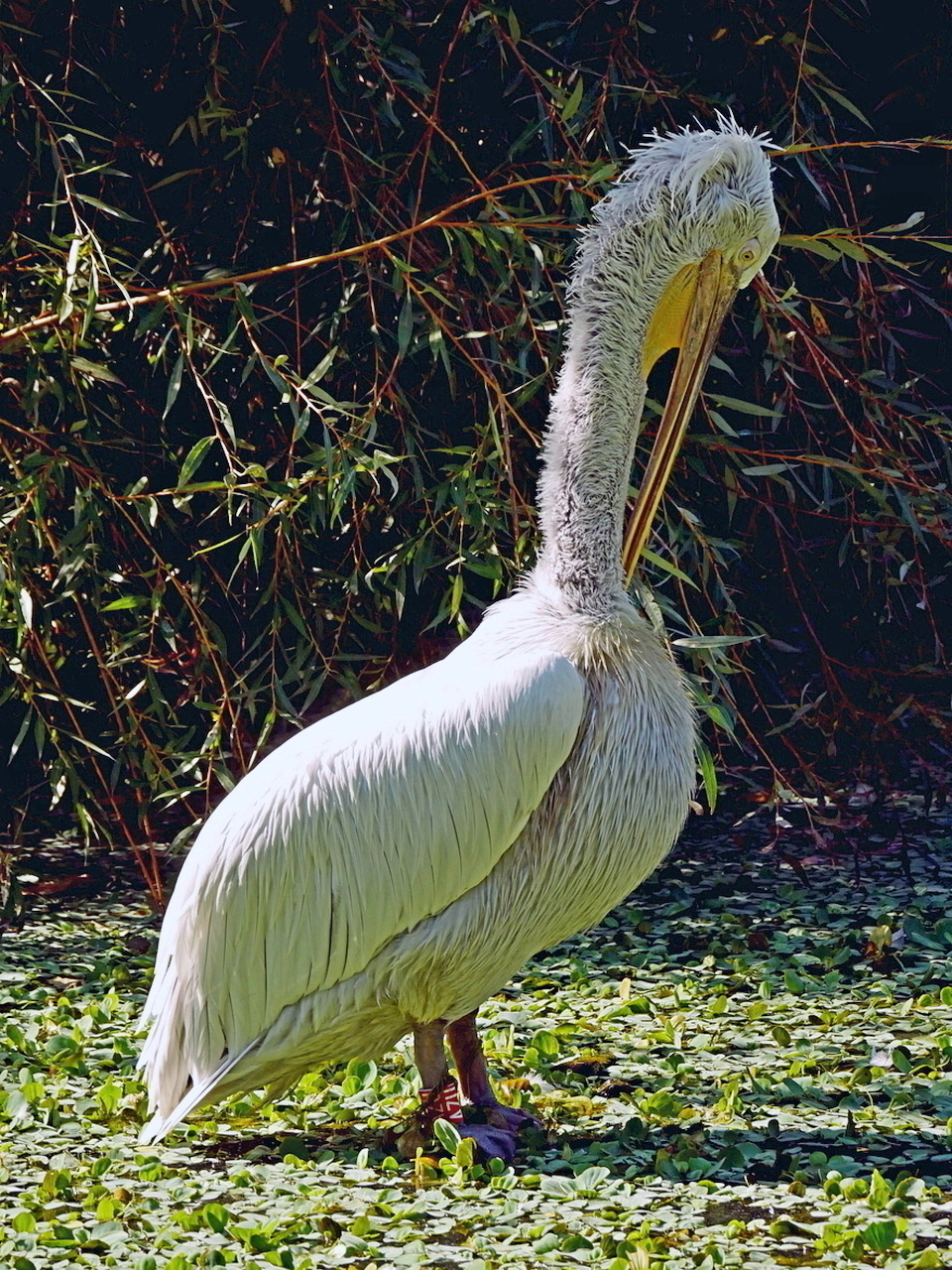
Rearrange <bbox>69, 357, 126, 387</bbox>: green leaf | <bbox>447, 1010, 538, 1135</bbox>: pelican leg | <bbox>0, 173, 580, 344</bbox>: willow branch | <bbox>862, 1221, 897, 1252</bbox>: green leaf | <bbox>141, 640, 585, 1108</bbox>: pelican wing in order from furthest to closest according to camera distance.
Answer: <bbox>69, 357, 126, 387</bbox>: green leaf
<bbox>0, 173, 580, 344</bbox>: willow branch
<bbox>447, 1010, 538, 1135</bbox>: pelican leg
<bbox>141, 640, 585, 1108</bbox>: pelican wing
<bbox>862, 1221, 897, 1252</bbox>: green leaf

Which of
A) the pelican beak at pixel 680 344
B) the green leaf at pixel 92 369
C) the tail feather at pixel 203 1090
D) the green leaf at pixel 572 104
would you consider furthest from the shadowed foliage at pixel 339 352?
the tail feather at pixel 203 1090

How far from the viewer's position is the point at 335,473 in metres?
3.75

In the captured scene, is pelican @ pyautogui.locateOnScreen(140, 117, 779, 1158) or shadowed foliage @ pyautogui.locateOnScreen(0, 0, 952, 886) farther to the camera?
shadowed foliage @ pyautogui.locateOnScreen(0, 0, 952, 886)

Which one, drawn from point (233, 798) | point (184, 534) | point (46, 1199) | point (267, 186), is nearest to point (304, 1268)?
point (46, 1199)

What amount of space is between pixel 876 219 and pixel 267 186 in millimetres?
2132

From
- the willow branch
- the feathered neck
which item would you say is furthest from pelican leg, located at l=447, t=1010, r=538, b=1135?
the willow branch

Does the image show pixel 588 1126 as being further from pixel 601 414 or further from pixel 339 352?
pixel 339 352

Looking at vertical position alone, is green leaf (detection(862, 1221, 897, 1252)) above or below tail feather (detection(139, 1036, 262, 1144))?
below

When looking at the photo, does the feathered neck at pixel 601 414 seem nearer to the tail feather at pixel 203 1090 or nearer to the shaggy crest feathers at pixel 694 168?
the shaggy crest feathers at pixel 694 168

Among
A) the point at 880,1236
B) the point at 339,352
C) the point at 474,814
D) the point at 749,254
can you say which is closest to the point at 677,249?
the point at 749,254

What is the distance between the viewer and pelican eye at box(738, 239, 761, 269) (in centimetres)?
312

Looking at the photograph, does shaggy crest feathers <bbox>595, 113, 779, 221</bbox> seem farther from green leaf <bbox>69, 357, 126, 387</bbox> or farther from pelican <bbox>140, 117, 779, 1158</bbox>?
green leaf <bbox>69, 357, 126, 387</bbox>

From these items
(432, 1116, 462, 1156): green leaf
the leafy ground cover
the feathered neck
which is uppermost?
the feathered neck

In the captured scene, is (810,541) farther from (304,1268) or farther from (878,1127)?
(304,1268)
